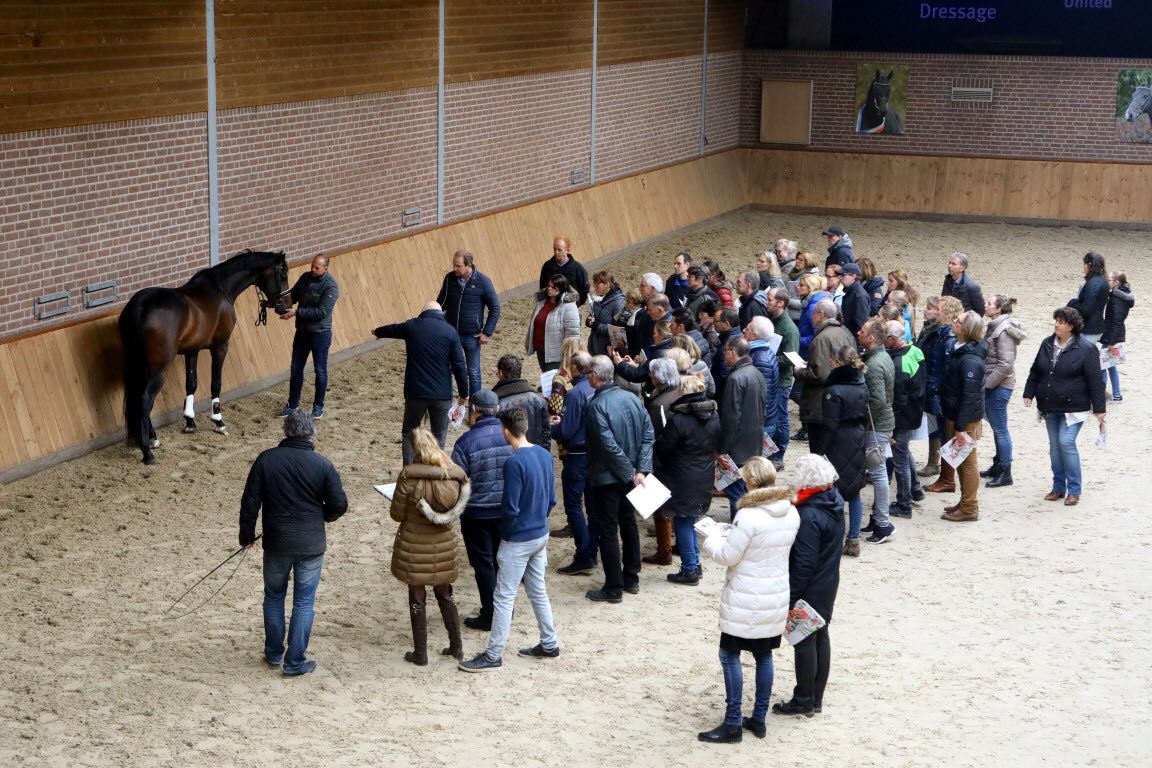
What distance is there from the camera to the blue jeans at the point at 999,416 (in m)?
12.3

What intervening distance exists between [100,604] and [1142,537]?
25.3 feet

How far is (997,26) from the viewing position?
26.2 m

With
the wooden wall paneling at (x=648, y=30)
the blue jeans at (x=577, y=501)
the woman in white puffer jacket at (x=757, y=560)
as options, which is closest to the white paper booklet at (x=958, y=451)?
the blue jeans at (x=577, y=501)

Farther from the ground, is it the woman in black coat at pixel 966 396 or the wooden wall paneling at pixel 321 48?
the wooden wall paneling at pixel 321 48

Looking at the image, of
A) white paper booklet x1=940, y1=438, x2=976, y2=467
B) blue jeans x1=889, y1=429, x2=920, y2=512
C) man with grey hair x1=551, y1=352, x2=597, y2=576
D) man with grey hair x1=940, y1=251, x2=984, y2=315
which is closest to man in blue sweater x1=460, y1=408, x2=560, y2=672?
man with grey hair x1=551, y1=352, x2=597, y2=576

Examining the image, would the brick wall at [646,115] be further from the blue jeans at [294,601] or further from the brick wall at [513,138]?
the blue jeans at [294,601]

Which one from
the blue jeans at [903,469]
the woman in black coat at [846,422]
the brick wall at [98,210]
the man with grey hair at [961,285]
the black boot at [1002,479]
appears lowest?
the black boot at [1002,479]

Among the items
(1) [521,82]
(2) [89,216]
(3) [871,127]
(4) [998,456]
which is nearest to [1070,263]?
(3) [871,127]

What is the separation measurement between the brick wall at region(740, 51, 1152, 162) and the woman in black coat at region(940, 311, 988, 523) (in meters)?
15.8

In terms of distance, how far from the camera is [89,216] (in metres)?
12.9

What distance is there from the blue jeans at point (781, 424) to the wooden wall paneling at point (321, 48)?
614cm

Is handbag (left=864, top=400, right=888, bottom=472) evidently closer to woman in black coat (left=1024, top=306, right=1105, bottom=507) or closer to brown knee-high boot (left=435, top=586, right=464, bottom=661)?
woman in black coat (left=1024, top=306, right=1105, bottom=507)

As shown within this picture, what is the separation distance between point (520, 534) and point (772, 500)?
5.48 ft

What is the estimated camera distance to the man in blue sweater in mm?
8609
